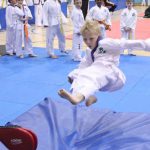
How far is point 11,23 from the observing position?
799 centimetres

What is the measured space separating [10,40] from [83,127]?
197 inches

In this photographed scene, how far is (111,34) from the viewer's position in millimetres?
11180

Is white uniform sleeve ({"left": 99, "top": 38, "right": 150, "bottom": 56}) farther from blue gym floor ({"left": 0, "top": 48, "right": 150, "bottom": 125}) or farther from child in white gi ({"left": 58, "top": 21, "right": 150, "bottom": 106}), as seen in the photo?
blue gym floor ({"left": 0, "top": 48, "right": 150, "bottom": 125})

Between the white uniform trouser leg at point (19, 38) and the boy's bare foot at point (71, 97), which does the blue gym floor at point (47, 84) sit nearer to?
the white uniform trouser leg at point (19, 38)

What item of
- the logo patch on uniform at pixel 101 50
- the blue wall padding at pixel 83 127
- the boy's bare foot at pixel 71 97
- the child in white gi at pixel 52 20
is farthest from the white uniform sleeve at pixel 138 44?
the child in white gi at pixel 52 20

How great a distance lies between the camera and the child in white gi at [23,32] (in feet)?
26.1

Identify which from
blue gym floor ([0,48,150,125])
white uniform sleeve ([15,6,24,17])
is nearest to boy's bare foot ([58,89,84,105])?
blue gym floor ([0,48,150,125])

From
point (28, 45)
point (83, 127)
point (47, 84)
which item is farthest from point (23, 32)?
point (83, 127)

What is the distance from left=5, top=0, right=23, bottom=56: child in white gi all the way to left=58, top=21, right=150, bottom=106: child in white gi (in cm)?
440

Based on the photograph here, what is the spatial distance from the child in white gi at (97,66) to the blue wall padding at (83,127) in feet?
1.70

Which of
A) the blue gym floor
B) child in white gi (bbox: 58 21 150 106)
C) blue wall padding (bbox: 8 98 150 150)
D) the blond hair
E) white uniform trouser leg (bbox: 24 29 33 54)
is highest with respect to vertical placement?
the blond hair

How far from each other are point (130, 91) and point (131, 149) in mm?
2354

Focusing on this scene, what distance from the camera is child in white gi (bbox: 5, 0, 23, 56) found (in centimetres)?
778

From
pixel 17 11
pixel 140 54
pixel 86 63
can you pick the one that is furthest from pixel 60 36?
pixel 86 63
